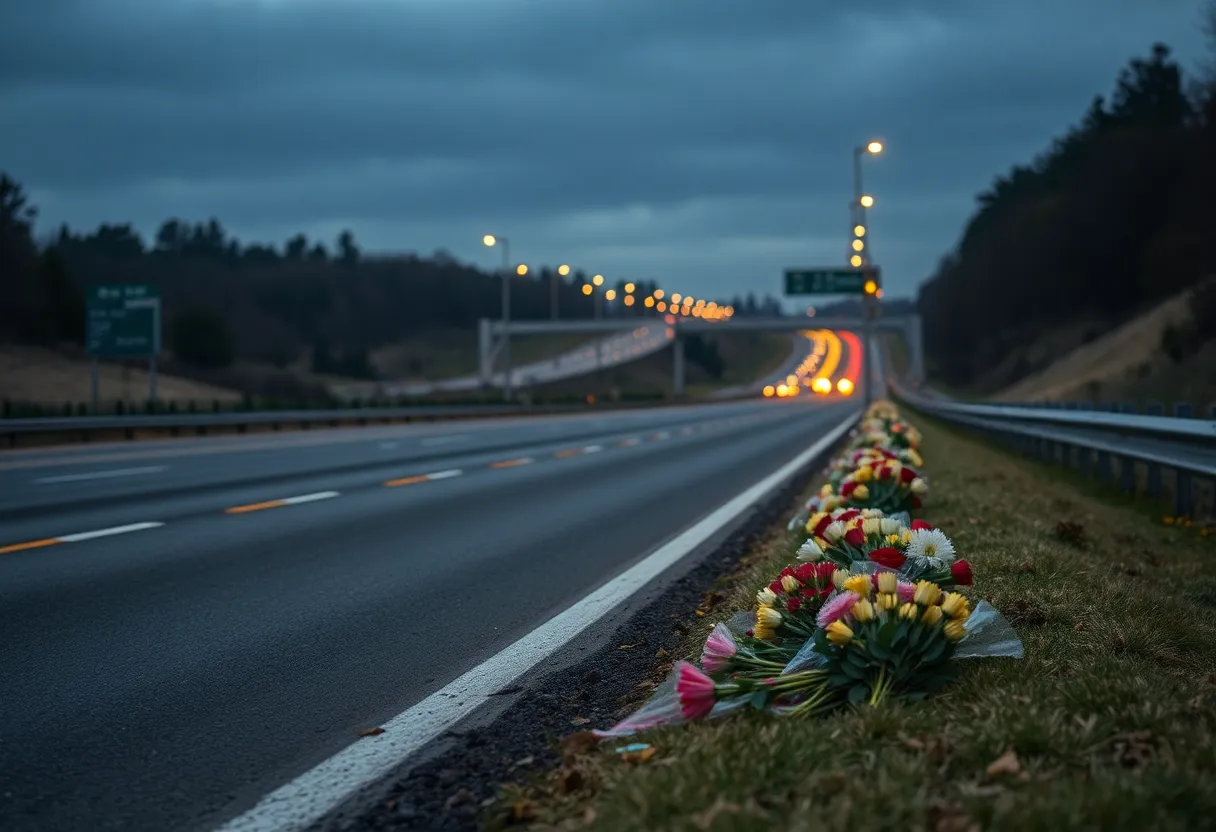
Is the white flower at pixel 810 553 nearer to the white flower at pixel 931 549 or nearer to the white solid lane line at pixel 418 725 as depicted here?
the white flower at pixel 931 549

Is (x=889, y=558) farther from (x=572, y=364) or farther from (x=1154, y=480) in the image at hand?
(x=572, y=364)

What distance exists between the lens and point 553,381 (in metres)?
117

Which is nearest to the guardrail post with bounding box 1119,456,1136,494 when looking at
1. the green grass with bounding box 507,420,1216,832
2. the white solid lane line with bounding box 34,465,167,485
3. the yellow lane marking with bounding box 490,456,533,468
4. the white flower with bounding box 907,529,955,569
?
the green grass with bounding box 507,420,1216,832

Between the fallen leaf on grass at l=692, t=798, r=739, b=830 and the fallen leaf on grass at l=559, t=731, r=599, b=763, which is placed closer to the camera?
the fallen leaf on grass at l=692, t=798, r=739, b=830

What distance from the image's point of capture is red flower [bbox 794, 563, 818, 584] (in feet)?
17.7

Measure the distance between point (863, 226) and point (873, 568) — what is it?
38.2 metres

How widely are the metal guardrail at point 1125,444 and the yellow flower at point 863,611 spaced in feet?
18.5

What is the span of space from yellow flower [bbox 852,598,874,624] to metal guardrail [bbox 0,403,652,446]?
1031 inches

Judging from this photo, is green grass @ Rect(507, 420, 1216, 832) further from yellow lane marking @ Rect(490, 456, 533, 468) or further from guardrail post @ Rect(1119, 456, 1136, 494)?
yellow lane marking @ Rect(490, 456, 533, 468)

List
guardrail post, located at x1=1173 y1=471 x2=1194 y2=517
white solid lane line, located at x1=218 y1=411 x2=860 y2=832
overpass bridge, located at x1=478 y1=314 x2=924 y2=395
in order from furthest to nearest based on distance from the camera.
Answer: overpass bridge, located at x1=478 y1=314 x2=924 y2=395 → guardrail post, located at x1=1173 y1=471 x2=1194 y2=517 → white solid lane line, located at x1=218 y1=411 x2=860 y2=832

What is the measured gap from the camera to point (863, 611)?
A: 465cm

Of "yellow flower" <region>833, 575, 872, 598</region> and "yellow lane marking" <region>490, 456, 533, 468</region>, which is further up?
"yellow flower" <region>833, 575, 872, 598</region>

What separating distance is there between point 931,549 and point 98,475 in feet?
54.4

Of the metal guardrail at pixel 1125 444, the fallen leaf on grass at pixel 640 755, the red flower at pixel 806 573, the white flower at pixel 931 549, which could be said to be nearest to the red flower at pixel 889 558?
the white flower at pixel 931 549
